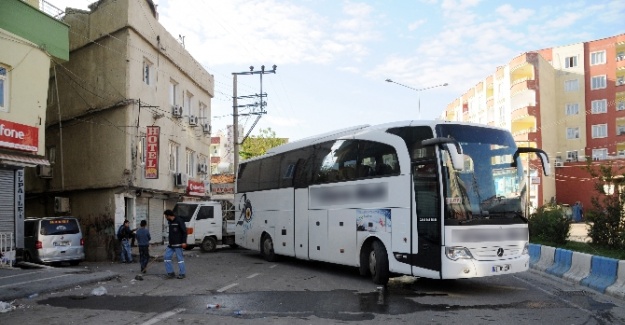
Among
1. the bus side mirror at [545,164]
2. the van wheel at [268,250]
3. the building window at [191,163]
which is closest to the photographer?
the bus side mirror at [545,164]

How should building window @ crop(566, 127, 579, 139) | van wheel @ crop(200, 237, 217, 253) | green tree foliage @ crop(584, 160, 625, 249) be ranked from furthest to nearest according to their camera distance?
building window @ crop(566, 127, 579, 139)
van wheel @ crop(200, 237, 217, 253)
green tree foliage @ crop(584, 160, 625, 249)

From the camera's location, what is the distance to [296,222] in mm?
16406

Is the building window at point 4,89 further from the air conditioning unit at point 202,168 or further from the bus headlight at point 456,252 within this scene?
the air conditioning unit at point 202,168

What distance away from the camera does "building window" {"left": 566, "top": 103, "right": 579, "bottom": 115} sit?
58.8 metres

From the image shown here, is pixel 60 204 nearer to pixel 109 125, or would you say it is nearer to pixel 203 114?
pixel 109 125

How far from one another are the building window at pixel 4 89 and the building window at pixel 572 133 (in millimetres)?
56107

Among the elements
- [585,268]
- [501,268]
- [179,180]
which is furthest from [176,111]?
[585,268]

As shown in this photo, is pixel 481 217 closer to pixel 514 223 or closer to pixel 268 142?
pixel 514 223

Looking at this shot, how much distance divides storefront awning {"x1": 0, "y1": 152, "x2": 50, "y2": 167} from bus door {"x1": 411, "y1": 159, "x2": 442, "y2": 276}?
1180 centimetres

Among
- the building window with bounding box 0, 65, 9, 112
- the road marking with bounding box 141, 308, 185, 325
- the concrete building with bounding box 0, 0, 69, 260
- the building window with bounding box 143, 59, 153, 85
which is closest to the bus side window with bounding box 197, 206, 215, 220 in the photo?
the building window with bounding box 143, 59, 153, 85

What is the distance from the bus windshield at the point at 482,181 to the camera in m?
10.6

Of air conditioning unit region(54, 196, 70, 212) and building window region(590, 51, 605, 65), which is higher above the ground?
building window region(590, 51, 605, 65)

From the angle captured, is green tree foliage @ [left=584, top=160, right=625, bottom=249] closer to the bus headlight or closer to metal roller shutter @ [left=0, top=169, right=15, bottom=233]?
the bus headlight

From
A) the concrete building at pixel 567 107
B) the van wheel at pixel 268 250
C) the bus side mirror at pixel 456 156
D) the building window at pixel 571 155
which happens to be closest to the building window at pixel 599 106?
the concrete building at pixel 567 107
